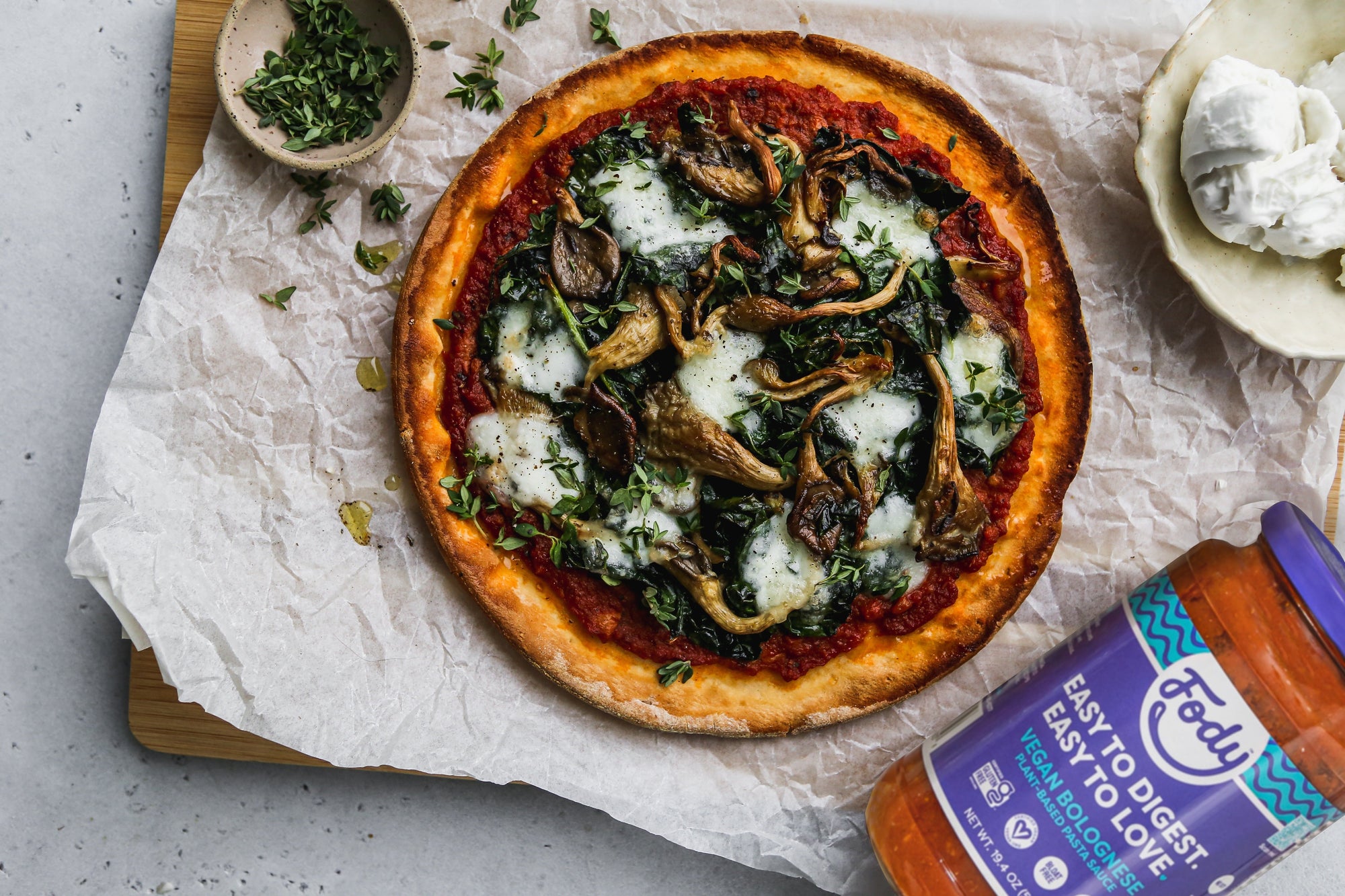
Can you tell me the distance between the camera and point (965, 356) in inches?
139

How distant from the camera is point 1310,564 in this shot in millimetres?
2904

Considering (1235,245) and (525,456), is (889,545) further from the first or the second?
(1235,245)

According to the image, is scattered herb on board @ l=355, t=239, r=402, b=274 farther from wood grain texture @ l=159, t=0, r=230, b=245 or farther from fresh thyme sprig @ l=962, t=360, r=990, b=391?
fresh thyme sprig @ l=962, t=360, r=990, b=391

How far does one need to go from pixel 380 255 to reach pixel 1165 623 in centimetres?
323

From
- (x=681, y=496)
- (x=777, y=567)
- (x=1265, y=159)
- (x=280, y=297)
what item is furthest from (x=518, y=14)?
(x=1265, y=159)

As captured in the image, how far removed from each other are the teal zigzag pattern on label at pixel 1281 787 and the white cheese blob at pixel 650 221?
8.21ft

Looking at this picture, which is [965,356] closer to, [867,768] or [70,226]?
[867,768]

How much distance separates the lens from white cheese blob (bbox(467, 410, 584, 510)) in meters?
3.53

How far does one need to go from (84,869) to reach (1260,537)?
4.80m

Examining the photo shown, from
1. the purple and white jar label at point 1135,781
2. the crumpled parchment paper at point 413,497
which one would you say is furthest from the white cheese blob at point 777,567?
the purple and white jar label at point 1135,781

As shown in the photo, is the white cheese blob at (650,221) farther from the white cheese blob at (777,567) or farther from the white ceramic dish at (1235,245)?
the white ceramic dish at (1235,245)

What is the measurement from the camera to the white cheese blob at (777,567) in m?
3.46

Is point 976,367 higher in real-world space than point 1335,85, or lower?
lower

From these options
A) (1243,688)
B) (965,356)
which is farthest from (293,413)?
(1243,688)
